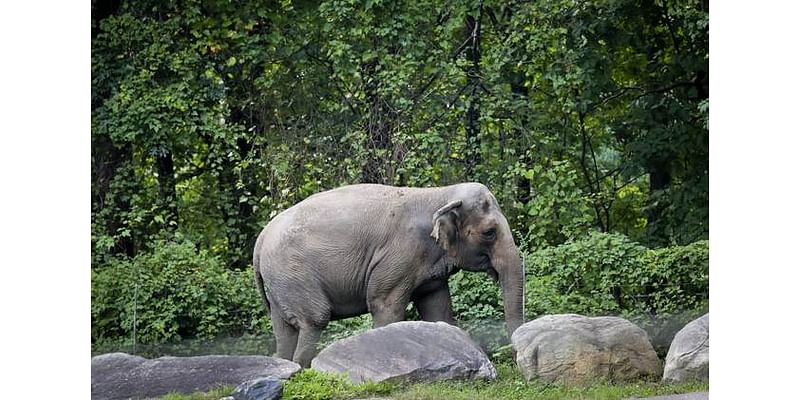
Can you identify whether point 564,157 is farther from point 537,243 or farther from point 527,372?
point 527,372

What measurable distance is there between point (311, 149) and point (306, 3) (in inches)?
87.3

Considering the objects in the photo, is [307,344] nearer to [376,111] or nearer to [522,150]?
[376,111]

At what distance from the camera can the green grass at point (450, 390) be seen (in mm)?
10820

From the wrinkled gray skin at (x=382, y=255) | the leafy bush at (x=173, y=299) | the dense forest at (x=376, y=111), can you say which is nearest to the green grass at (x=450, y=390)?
the wrinkled gray skin at (x=382, y=255)

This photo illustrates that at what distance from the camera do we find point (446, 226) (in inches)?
A: 500

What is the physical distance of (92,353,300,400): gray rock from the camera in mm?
11273

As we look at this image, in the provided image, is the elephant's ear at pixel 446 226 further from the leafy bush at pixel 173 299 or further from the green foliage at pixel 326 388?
the leafy bush at pixel 173 299

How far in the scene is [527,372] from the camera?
11.4 meters

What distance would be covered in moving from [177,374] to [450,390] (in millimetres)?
2342

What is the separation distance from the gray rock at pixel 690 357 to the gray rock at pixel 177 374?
3.12m

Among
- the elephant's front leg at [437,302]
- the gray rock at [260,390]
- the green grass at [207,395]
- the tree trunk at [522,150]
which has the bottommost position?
the green grass at [207,395]

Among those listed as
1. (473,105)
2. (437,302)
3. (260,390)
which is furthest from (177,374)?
(473,105)

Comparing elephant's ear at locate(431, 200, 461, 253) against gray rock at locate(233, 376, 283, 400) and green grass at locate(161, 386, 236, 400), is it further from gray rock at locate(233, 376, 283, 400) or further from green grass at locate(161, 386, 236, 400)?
green grass at locate(161, 386, 236, 400)

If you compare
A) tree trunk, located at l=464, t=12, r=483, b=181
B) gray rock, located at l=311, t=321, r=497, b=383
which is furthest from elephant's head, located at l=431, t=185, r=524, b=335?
tree trunk, located at l=464, t=12, r=483, b=181
